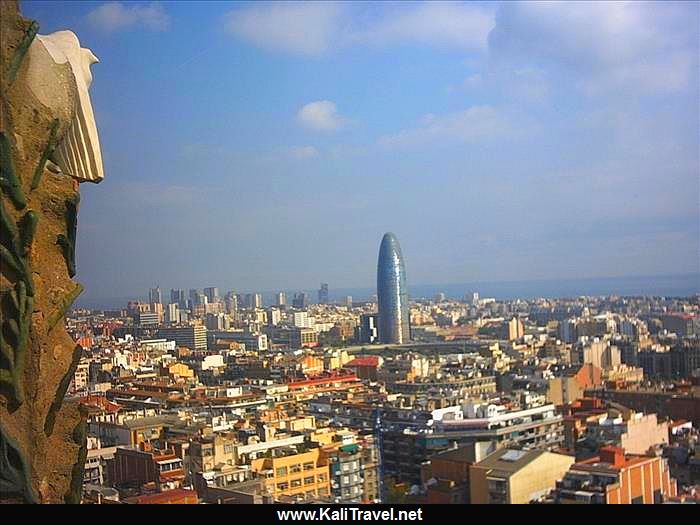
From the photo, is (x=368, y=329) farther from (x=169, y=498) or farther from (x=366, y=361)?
(x=169, y=498)

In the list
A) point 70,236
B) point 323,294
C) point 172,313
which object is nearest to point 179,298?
point 172,313

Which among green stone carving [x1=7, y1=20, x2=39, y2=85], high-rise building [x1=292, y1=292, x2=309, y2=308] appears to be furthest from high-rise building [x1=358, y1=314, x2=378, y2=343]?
green stone carving [x1=7, y1=20, x2=39, y2=85]

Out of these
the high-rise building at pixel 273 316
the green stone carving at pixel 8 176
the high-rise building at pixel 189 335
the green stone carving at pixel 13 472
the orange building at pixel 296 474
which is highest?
the green stone carving at pixel 8 176

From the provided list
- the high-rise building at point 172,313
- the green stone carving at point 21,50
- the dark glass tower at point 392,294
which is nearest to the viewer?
the green stone carving at point 21,50

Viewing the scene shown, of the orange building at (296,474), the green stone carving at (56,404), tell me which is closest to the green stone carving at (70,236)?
the green stone carving at (56,404)

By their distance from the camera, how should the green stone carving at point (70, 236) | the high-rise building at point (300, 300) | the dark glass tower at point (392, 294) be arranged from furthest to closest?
1. the high-rise building at point (300, 300)
2. the dark glass tower at point (392, 294)
3. the green stone carving at point (70, 236)

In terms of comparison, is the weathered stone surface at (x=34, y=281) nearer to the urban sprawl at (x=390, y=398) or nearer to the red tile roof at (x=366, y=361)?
the urban sprawl at (x=390, y=398)
